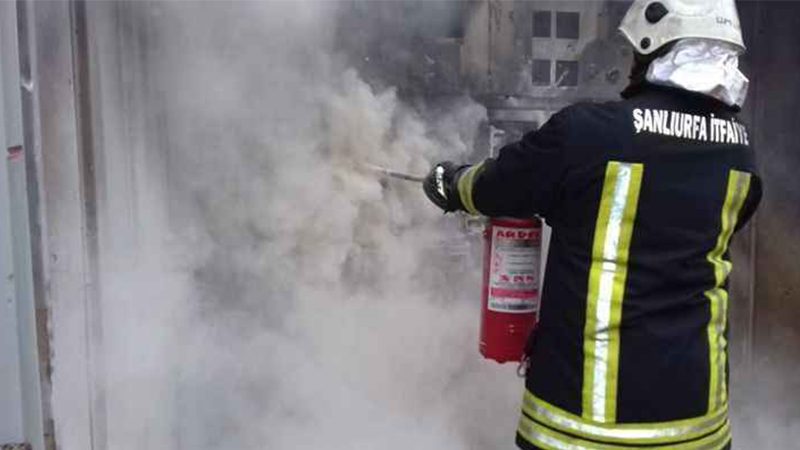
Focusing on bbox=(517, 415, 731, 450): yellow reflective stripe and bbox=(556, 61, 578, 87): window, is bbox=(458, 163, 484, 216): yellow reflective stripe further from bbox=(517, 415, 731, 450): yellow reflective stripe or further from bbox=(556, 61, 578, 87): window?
bbox=(556, 61, 578, 87): window

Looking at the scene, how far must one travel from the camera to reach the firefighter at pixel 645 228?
1.86 m

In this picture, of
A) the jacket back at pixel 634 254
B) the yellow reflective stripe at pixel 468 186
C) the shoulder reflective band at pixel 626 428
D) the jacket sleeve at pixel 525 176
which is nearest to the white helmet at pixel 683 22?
the jacket back at pixel 634 254

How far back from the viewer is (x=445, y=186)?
2.24 metres

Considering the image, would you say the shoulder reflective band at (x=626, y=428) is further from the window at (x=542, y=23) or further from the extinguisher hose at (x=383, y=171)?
the window at (x=542, y=23)

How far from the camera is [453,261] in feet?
10.3

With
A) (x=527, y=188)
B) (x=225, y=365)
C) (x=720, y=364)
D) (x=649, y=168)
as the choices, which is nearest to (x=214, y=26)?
(x=225, y=365)

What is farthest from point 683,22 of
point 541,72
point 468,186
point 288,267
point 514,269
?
point 288,267

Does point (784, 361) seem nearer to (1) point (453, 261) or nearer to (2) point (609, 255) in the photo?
(1) point (453, 261)

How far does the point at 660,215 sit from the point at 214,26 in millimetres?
1673

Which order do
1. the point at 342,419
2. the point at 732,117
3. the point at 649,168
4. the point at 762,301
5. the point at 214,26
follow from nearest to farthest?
1. the point at 649,168
2. the point at 732,117
3. the point at 214,26
4. the point at 342,419
5. the point at 762,301

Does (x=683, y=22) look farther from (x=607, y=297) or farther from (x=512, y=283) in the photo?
(x=512, y=283)

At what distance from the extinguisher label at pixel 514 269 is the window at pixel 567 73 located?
41.0 inches

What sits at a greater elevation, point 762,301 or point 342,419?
point 762,301

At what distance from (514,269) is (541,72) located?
1122mm
